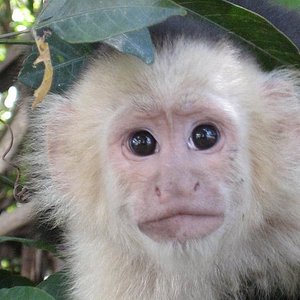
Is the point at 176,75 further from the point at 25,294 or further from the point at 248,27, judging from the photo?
the point at 25,294

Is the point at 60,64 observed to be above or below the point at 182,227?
above

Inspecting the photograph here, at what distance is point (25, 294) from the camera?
188 centimetres

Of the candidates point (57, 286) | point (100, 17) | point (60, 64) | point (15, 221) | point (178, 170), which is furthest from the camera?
point (15, 221)

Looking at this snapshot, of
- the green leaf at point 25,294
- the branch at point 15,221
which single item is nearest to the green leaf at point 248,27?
the green leaf at point 25,294

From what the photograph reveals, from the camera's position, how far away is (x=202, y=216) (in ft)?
5.86

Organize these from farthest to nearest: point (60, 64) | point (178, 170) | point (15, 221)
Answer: point (15, 221)
point (60, 64)
point (178, 170)

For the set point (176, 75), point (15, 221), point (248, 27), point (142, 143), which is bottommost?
point (15, 221)

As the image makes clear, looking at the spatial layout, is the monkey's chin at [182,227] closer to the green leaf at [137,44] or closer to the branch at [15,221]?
the green leaf at [137,44]

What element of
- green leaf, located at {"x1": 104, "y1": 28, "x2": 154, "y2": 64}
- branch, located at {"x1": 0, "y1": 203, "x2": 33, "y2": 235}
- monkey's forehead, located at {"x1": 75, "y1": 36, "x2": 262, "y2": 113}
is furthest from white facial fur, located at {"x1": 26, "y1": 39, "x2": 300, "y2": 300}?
branch, located at {"x1": 0, "y1": 203, "x2": 33, "y2": 235}

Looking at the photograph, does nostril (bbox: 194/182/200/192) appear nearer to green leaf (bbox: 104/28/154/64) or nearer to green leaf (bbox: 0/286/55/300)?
green leaf (bbox: 104/28/154/64)

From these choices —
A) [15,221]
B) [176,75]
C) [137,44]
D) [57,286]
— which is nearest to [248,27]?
[176,75]

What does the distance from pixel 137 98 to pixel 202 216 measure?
36cm

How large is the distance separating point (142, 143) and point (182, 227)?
26 centimetres

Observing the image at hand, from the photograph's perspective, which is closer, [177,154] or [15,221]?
[177,154]
